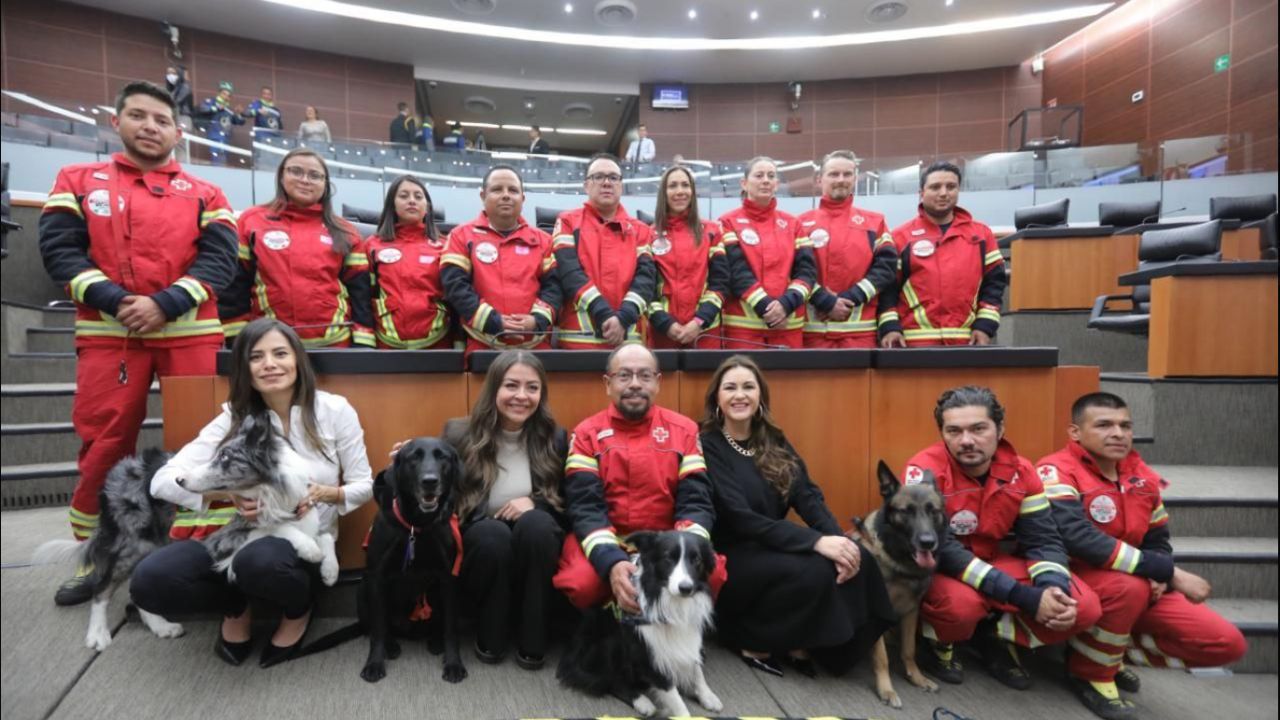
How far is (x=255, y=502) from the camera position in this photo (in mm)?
1997

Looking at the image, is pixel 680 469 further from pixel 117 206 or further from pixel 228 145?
pixel 228 145

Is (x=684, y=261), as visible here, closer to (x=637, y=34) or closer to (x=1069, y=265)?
(x=1069, y=265)

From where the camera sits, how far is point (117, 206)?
2.52 metres

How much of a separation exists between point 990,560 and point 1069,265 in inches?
172

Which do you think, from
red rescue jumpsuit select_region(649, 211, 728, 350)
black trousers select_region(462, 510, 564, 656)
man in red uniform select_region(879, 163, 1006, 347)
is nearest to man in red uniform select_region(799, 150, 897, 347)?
man in red uniform select_region(879, 163, 1006, 347)

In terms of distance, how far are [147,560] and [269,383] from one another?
68 cm

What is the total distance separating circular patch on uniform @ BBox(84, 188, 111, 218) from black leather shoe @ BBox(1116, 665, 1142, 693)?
428cm

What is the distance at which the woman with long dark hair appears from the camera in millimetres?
2174

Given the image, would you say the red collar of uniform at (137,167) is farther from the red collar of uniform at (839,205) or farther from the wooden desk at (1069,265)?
the wooden desk at (1069,265)

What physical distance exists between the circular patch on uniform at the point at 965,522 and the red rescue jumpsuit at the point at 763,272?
1.40m

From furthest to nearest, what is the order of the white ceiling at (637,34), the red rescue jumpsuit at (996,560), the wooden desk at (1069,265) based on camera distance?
the white ceiling at (637,34)
the wooden desk at (1069,265)
the red rescue jumpsuit at (996,560)

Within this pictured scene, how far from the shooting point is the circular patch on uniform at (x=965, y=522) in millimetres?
2273

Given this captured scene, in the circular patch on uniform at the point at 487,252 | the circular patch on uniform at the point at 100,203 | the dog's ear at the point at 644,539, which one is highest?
the circular patch on uniform at the point at 100,203

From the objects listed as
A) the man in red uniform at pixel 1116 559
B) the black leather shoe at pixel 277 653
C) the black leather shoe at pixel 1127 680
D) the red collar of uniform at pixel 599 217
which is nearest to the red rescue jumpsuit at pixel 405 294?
the red collar of uniform at pixel 599 217
